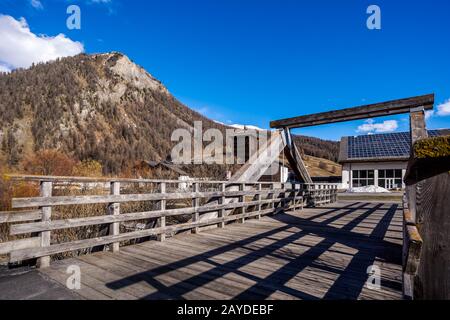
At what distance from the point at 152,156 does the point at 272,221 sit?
2560 inches

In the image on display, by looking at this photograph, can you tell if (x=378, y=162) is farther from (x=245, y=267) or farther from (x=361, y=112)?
(x=245, y=267)

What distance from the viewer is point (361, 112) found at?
22.2 ft

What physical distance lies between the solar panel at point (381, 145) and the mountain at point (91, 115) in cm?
3228

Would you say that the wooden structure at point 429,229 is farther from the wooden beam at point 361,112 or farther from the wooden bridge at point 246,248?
the wooden beam at point 361,112

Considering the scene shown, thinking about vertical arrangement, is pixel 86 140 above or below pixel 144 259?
above

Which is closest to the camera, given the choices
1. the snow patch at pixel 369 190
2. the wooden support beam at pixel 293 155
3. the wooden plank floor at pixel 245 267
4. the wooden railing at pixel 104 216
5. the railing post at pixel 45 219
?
the wooden plank floor at pixel 245 267

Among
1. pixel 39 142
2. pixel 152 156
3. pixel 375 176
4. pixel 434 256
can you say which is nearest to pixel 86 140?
Answer: pixel 39 142

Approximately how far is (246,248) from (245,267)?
3.18 feet

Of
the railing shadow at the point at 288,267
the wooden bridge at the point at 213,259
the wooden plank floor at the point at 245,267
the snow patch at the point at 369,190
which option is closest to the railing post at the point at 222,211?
the wooden bridge at the point at 213,259

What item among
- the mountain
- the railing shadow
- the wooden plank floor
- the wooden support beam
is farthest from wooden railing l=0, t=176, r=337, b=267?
the mountain

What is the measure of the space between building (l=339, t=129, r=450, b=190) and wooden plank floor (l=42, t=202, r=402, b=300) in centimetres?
2047

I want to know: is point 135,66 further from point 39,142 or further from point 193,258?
point 193,258

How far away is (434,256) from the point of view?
4.06 ft

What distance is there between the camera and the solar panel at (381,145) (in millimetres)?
23562
